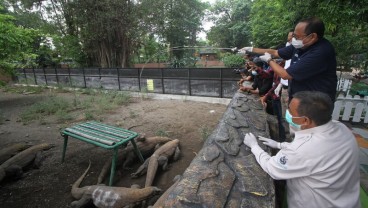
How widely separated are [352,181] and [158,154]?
3055 mm

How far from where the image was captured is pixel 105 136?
3.59m

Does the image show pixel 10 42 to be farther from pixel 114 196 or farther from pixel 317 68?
pixel 317 68

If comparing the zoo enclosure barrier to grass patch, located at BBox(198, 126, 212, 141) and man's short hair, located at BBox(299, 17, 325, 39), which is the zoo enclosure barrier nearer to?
grass patch, located at BBox(198, 126, 212, 141)

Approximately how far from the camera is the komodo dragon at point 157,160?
3.44 meters

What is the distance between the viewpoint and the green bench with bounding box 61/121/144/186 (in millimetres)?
3318

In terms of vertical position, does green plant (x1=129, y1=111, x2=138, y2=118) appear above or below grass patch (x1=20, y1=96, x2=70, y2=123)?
below

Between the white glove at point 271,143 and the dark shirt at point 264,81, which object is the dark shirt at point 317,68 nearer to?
the white glove at point 271,143

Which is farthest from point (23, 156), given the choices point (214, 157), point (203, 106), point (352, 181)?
point (203, 106)

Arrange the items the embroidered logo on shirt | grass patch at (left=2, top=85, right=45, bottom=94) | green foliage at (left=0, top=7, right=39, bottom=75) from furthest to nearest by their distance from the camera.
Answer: grass patch at (left=2, top=85, right=45, bottom=94) < green foliage at (left=0, top=7, right=39, bottom=75) < the embroidered logo on shirt

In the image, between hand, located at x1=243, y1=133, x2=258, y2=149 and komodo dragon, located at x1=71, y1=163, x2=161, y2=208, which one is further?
komodo dragon, located at x1=71, y1=163, x2=161, y2=208

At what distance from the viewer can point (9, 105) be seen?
949cm

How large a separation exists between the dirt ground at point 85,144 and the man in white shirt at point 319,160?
7.87 ft

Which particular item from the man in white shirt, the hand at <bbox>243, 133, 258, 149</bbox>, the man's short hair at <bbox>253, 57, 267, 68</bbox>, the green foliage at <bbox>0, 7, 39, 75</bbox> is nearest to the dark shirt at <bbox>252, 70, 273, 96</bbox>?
the man's short hair at <bbox>253, 57, 267, 68</bbox>

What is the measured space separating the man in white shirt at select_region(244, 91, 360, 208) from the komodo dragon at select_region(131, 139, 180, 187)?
234 cm
